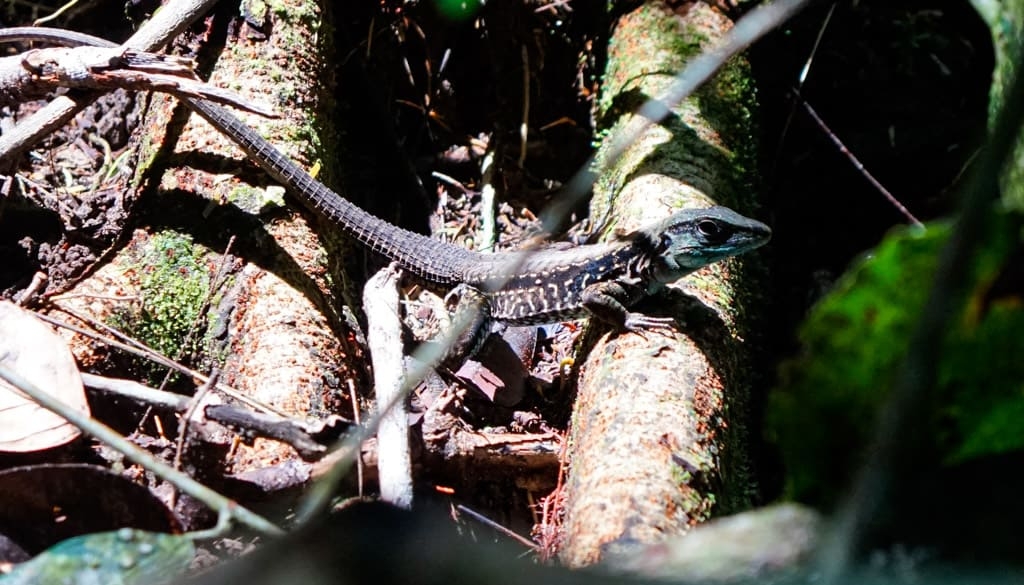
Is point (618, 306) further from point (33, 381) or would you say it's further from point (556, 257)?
point (33, 381)

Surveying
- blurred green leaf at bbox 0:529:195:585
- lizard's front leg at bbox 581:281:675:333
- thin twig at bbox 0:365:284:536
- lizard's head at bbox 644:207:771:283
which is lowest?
blurred green leaf at bbox 0:529:195:585

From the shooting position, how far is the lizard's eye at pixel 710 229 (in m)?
3.75

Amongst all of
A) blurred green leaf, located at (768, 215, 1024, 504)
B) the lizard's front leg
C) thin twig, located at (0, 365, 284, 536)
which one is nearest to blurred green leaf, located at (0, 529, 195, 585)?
thin twig, located at (0, 365, 284, 536)

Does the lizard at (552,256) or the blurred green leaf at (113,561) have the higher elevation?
the lizard at (552,256)

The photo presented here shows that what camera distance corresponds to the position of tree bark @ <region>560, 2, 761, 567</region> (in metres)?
2.71

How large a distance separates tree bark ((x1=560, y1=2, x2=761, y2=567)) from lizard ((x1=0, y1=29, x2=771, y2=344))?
20 centimetres

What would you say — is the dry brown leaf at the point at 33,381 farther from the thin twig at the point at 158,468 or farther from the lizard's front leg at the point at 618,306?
the lizard's front leg at the point at 618,306

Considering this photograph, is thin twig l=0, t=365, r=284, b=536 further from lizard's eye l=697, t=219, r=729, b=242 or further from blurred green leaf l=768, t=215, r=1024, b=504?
lizard's eye l=697, t=219, r=729, b=242

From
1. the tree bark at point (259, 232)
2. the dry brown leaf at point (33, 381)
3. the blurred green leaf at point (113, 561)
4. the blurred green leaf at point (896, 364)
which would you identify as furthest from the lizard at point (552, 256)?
the blurred green leaf at point (896, 364)

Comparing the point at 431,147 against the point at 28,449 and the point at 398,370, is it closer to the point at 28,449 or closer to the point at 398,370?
the point at 398,370

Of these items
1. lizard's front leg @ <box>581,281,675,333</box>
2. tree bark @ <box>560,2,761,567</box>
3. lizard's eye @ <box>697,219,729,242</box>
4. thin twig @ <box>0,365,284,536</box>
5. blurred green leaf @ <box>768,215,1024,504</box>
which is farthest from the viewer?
lizard's eye @ <box>697,219,729,242</box>

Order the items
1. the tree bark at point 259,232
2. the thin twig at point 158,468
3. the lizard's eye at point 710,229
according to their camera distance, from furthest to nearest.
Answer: the lizard's eye at point 710,229, the tree bark at point 259,232, the thin twig at point 158,468

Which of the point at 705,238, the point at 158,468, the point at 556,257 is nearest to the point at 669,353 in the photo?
the point at 705,238

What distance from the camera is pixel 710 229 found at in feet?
12.3
